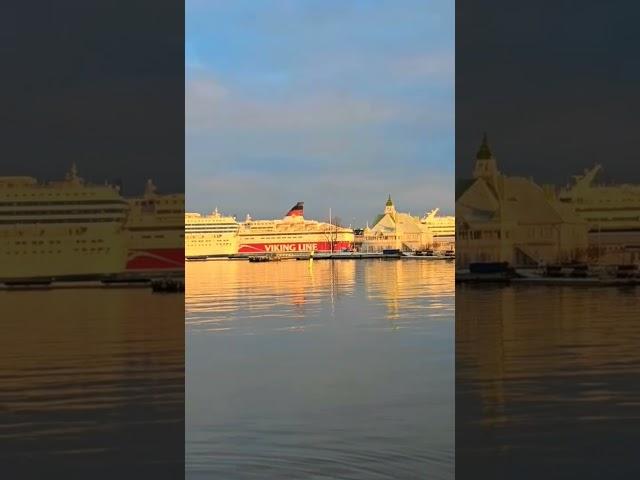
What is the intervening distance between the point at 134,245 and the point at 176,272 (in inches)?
19.2

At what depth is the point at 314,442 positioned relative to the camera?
8.82 feet

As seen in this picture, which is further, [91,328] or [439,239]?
[439,239]

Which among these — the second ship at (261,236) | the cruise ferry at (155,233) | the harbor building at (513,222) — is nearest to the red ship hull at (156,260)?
the cruise ferry at (155,233)

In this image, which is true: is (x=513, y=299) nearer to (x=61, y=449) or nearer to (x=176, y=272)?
(x=176, y=272)

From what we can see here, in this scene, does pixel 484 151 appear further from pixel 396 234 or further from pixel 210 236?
pixel 396 234

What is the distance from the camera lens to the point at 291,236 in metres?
35.0

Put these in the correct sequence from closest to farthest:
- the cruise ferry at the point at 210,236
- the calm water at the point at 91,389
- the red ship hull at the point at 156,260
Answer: the calm water at the point at 91,389 → the red ship hull at the point at 156,260 → the cruise ferry at the point at 210,236

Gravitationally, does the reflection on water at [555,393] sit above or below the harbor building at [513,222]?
below

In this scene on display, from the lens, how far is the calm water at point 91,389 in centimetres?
215

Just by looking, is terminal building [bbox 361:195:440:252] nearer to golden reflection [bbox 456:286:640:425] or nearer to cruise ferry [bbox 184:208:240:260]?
cruise ferry [bbox 184:208:240:260]

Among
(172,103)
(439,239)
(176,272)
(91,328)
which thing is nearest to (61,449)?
(176,272)

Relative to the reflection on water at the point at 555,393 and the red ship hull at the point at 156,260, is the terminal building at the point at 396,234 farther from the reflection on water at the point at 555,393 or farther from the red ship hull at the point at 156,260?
the red ship hull at the point at 156,260

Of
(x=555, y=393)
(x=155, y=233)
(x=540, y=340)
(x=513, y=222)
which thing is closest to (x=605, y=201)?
(x=513, y=222)

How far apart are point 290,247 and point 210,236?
163 inches
